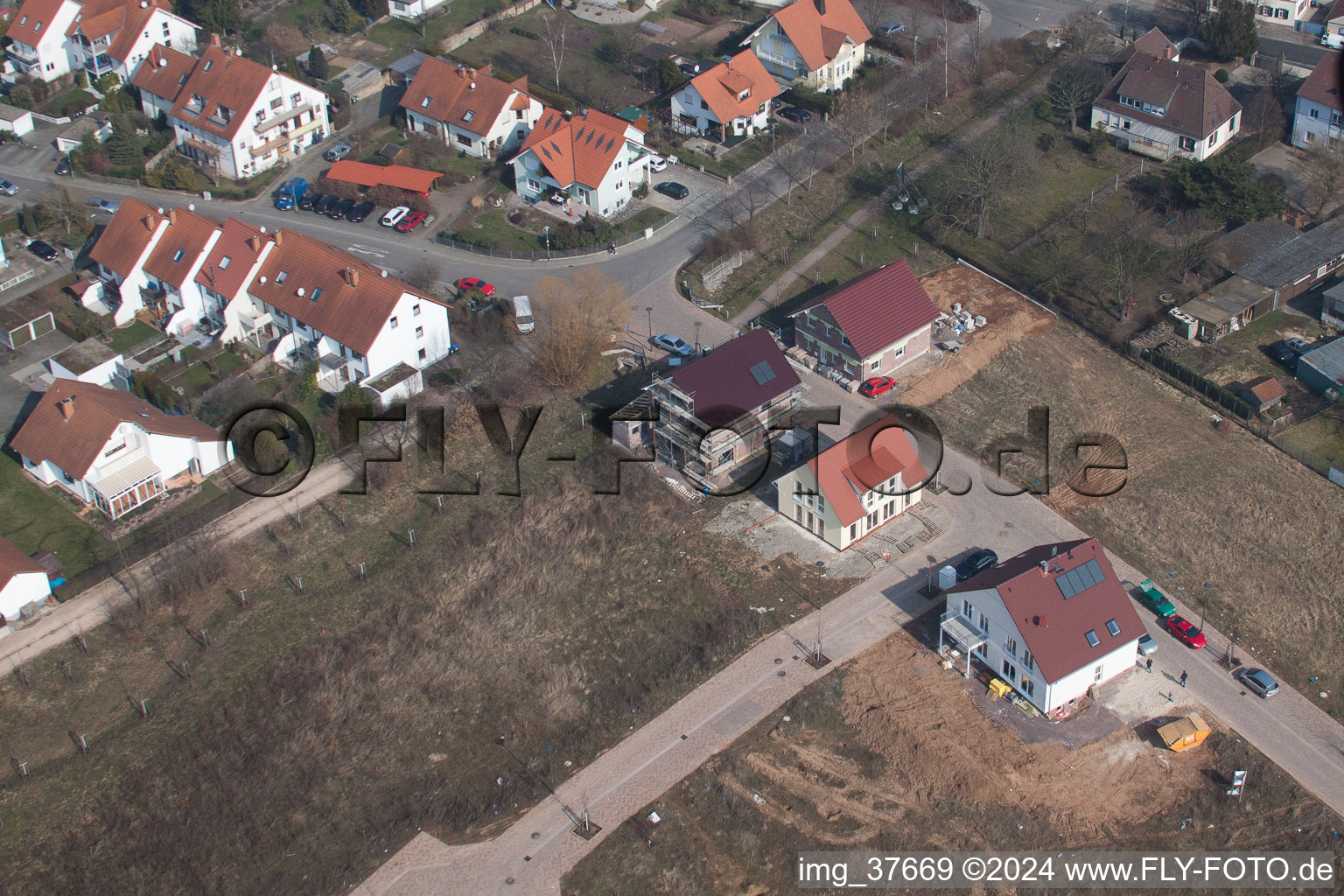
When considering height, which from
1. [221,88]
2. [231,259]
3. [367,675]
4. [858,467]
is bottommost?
[367,675]

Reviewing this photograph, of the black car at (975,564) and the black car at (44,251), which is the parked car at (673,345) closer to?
the black car at (975,564)

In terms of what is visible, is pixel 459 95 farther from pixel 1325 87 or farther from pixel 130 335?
pixel 1325 87

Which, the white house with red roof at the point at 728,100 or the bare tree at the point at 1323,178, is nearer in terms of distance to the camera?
the bare tree at the point at 1323,178

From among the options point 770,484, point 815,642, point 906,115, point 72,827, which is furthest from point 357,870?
point 906,115

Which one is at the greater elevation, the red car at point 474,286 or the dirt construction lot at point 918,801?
the red car at point 474,286

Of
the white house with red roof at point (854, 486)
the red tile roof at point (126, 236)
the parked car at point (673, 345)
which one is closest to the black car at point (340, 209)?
the red tile roof at point (126, 236)

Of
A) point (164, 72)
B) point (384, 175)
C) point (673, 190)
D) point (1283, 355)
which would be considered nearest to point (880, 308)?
point (673, 190)

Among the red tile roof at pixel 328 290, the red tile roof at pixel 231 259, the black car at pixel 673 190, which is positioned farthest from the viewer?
the black car at pixel 673 190
